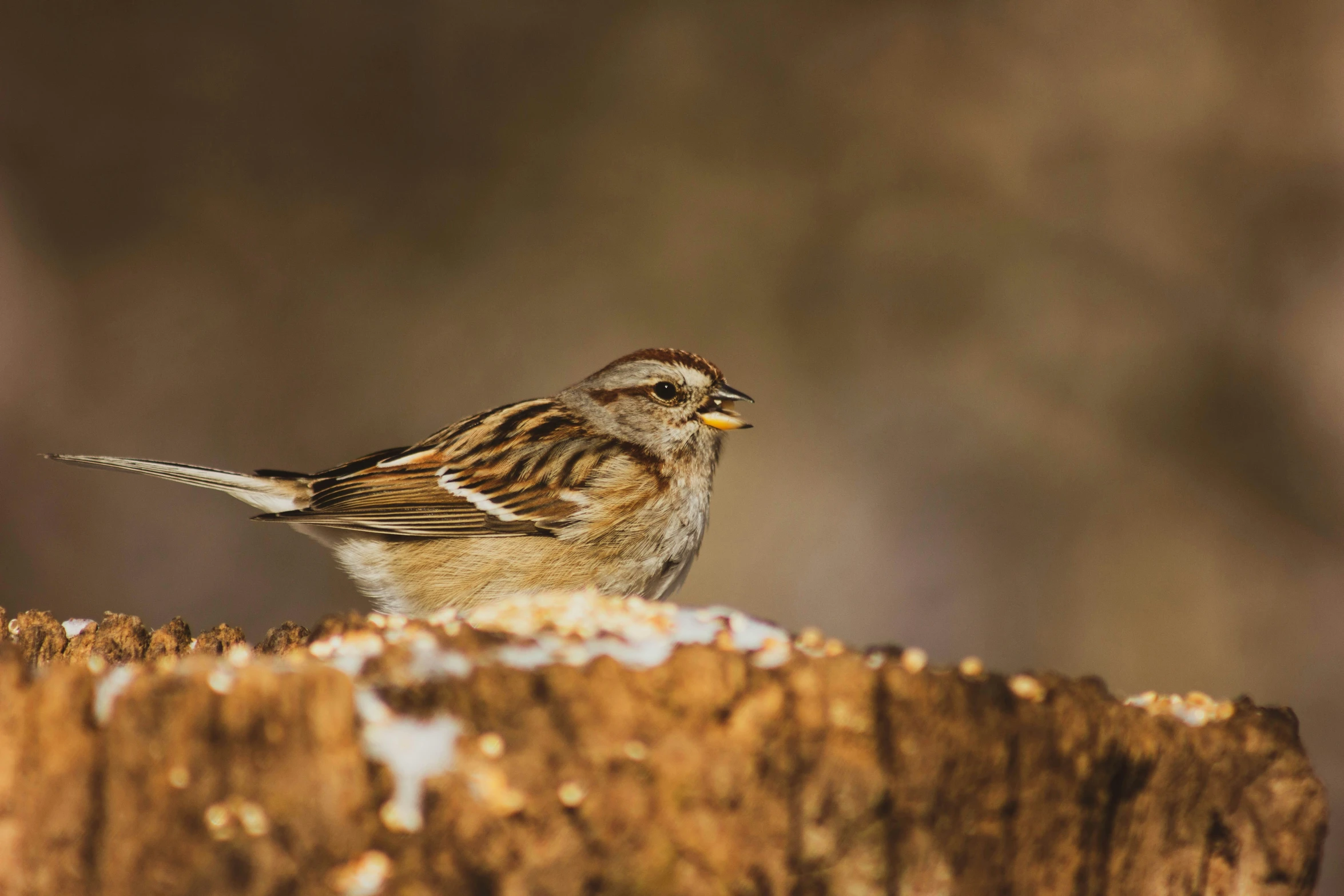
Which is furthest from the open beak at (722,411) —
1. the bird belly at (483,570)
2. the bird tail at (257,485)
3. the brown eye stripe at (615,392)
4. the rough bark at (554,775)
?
the rough bark at (554,775)

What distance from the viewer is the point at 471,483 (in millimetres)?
3561

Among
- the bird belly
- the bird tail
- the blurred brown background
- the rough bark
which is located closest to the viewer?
the rough bark

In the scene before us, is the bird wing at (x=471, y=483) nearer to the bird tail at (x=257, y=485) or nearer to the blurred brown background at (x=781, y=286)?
the bird tail at (x=257, y=485)

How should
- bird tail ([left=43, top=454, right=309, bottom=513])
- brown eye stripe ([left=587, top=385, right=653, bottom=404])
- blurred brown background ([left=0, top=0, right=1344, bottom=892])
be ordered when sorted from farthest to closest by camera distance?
blurred brown background ([left=0, top=0, right=1344, bottom=892]) → brown eye stripe ([left=587, top=385, right=653, bottom=404]) → bird tail ([left=43, top=454, right=309, bottom=513])

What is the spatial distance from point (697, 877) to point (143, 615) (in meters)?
4.26

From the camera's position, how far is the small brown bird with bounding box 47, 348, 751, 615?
337 cm

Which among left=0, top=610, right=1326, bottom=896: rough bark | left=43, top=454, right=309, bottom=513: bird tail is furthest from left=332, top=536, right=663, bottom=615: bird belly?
left=0, top=610, right=1326, bottom=896: rough bark

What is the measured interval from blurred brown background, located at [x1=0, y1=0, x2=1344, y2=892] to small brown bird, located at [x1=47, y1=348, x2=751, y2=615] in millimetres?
1824

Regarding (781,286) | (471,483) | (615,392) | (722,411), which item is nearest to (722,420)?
(722,411)

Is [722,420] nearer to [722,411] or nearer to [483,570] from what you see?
[722,411]

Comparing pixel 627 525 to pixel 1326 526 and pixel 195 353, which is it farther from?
pixel 1326 526

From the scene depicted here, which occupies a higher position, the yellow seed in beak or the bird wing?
the yellow seed in beak

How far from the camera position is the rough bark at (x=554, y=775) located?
1.22 meters

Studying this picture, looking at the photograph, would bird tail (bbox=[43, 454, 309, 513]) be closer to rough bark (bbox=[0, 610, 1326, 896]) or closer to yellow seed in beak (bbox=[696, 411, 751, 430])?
yellow seed in beak (bbox=[696, 411, 751, 430])
